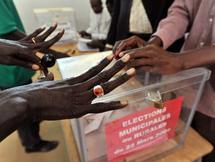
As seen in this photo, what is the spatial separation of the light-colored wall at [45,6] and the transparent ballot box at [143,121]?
112 cm

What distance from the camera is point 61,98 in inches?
12.8

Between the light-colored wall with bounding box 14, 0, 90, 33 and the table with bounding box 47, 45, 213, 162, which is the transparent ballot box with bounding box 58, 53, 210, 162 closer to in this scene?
the table with bounding box 47, 45, 213, 162

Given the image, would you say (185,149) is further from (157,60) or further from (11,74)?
(11,74)

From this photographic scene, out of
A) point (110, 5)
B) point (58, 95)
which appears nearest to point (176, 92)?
point (58, 95)

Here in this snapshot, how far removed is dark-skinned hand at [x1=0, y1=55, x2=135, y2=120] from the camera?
317mm

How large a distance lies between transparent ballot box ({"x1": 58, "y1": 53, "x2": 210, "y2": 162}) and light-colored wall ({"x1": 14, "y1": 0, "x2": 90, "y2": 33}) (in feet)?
3.67

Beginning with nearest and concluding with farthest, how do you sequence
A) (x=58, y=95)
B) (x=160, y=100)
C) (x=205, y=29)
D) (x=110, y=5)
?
(x=58, y=95), (x=160, y=100), (x=205, y=29), (x=110, y=5)

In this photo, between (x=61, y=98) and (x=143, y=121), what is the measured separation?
9.1 inches

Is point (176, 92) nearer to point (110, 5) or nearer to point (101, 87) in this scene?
point (101, 87)

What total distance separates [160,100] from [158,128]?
0.10m

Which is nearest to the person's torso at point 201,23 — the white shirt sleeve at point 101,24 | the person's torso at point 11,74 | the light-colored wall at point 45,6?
the person's torso at point 11,74

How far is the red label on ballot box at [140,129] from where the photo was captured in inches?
18.5

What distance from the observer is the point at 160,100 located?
474 millimetres

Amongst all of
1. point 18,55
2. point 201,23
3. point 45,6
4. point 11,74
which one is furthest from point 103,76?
point 45,6
